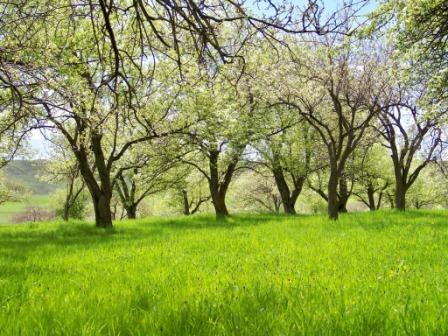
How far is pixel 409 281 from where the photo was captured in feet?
17.9

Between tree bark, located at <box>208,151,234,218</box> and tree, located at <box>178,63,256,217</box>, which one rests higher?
tree, located at <box>178,63,256,217</box>

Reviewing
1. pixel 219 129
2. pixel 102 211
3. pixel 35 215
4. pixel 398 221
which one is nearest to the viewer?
pixel 398 221

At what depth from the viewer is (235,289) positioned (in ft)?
16.5

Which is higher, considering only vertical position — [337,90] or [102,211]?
[337,90]

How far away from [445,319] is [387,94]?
22557 millimetres

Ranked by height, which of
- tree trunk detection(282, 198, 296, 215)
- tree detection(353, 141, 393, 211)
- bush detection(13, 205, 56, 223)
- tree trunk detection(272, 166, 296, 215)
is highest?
tree detection(353, 141, 393, 211)

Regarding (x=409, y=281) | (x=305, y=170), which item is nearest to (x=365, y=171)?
(x=305, y=170)

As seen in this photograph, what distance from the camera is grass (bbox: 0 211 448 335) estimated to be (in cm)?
350

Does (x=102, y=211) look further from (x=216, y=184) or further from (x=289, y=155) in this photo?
(x=289, y=155)

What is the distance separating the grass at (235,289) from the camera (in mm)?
3498

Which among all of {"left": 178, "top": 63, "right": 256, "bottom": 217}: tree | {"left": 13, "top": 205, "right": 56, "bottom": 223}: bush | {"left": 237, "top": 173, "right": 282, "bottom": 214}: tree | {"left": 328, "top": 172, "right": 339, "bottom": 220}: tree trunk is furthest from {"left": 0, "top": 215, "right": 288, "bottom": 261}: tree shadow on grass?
{"left": 13, "top": 205, "right": 56, "bottom": 223}: bush

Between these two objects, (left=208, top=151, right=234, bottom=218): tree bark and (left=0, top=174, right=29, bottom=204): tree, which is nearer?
(left=208, top=151, right=234, bottom=218): tree bark

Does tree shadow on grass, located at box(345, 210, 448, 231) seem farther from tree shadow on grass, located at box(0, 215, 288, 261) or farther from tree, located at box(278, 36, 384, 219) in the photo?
tree shadow on grass, located at box(0, 215, 288, 261)

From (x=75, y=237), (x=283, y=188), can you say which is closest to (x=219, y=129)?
(x=75, y=237)
